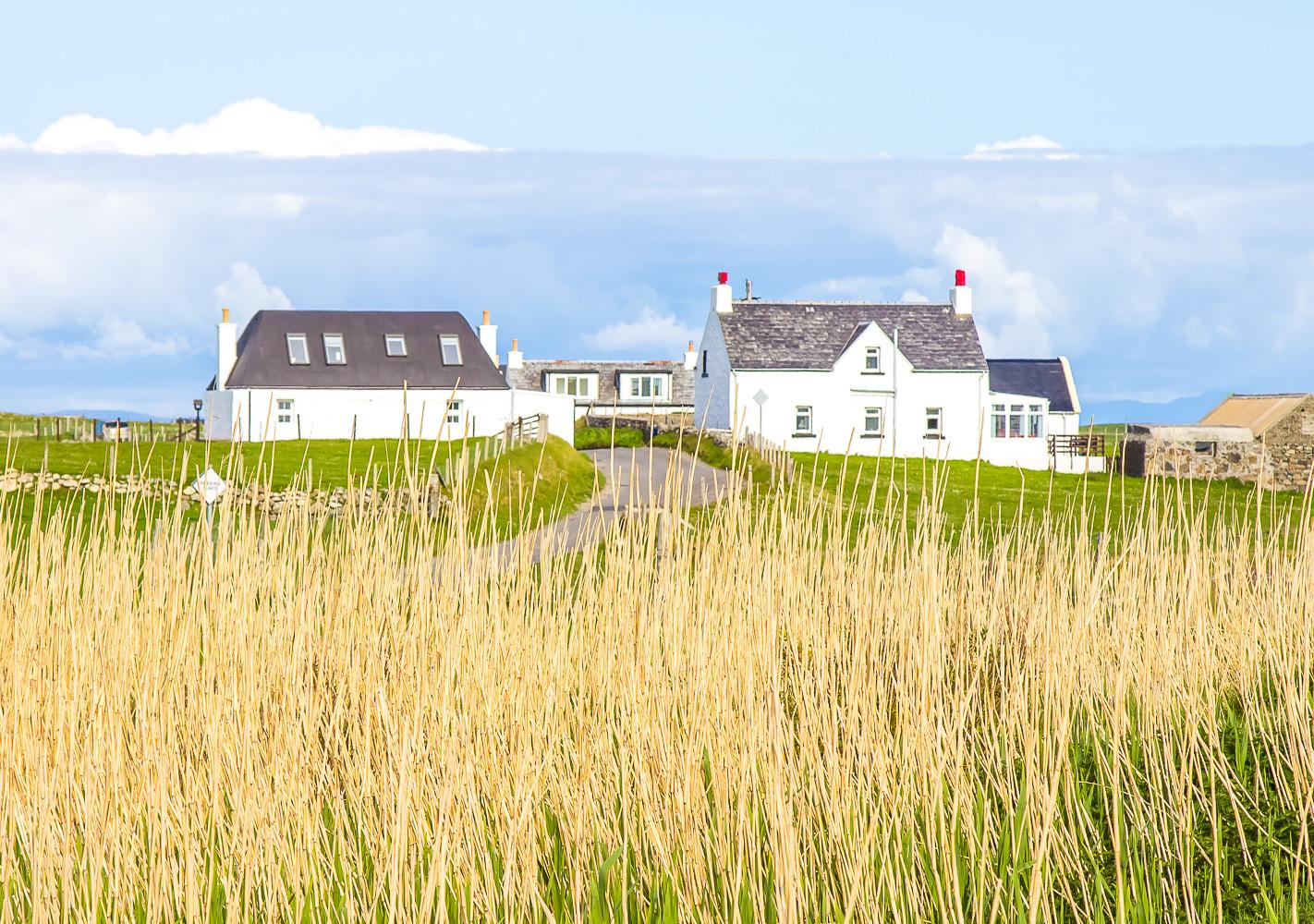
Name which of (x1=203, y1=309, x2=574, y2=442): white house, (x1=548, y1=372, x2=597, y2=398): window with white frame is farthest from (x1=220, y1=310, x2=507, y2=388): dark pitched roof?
(x1=548, y1=372, x2=597, y2=398): window with white frame

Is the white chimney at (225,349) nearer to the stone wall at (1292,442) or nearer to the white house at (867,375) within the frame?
the white house at (867,375)

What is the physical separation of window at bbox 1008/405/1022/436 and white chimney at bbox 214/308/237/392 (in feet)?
60.3

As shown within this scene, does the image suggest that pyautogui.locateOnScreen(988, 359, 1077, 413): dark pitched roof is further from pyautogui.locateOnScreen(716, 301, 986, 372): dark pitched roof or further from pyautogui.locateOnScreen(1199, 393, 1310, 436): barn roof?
pyautogui.locateOnScreen(716, 301, 986, 372): dark pitched roof

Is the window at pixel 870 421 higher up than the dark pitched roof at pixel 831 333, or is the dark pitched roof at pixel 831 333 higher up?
the dark pitched roof at pixel 831 333

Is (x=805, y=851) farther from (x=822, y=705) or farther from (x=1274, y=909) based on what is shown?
(x=1274, y=909)

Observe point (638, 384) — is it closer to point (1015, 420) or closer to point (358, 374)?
point (358, 374)

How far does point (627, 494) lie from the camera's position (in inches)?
403

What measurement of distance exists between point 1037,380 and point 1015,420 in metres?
12.6

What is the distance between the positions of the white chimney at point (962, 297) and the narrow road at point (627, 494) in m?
11.1

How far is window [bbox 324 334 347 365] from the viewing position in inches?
1197

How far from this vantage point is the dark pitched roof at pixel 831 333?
29500 millimetres

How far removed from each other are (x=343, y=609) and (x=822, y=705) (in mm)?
1729

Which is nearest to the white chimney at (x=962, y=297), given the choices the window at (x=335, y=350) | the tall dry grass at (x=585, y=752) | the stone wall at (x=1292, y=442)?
the stone wall at (x=1292, y=442)

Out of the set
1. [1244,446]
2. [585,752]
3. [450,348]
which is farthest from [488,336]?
[585,752]
